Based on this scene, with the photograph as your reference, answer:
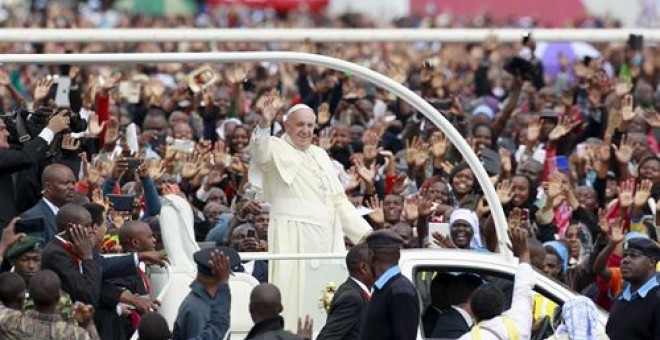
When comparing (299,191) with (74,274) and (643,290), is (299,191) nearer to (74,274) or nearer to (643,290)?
(74,274)

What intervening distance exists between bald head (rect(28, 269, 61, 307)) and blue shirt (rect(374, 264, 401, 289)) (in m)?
1.85

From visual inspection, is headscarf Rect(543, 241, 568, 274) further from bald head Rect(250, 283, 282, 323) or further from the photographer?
bald head Rect(250, 283, 282, 323)

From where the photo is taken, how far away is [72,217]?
15.6 meters

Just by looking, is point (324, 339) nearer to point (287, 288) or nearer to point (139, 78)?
point (287, 288)

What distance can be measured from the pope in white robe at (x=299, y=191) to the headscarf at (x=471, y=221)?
0.83 m

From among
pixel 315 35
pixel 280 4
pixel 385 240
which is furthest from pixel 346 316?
pixel 280 4

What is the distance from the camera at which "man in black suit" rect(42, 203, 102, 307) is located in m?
15.4

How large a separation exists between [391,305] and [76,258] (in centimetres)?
218

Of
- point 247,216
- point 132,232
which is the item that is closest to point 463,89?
point 247,216

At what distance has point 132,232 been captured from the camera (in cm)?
1623

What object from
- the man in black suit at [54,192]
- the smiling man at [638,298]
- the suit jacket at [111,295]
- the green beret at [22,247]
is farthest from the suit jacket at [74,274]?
the smiling man at [638,298]

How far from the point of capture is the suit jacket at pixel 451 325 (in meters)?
15.6

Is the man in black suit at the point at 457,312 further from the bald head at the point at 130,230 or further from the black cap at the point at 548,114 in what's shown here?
the black cap at the point at 548,114

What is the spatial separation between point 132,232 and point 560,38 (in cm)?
920
